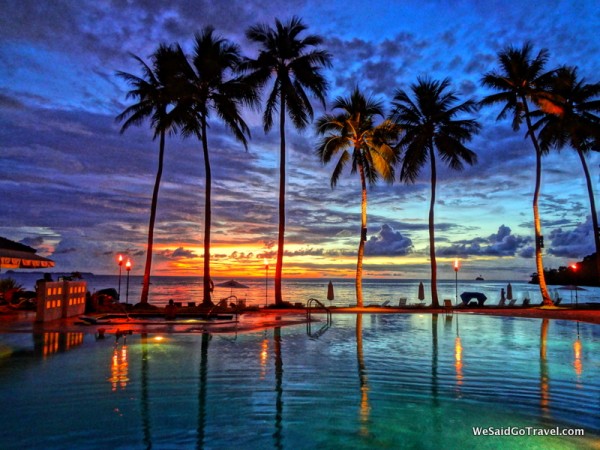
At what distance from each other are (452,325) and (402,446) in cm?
1513

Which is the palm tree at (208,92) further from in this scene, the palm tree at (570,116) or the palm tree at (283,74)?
the palm tree at (570,116)

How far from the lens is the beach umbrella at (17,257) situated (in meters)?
17.9

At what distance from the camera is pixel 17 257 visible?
60.6 ft

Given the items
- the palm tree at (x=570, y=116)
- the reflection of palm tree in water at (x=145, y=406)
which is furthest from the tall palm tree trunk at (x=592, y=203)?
the reflection of palm tree in water at (x=145, y=406)

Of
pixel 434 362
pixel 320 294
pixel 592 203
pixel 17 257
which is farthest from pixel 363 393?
pixel 320 294

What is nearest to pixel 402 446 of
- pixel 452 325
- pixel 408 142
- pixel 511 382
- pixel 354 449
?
pixel 354 449

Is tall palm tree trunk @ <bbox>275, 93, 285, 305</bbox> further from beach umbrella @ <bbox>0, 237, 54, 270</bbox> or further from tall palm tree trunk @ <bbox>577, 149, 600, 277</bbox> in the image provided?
tall palm tree trunk @ <bbox>577, 149, 600, 277</bbox>

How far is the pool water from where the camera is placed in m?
6.74

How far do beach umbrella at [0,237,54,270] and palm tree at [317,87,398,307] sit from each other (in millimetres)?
17255

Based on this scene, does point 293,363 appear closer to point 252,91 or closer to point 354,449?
point 354,449

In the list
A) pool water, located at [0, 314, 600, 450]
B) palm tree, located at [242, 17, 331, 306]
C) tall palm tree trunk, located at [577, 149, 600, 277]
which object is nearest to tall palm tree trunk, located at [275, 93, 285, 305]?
palm tree, located at [242, 17, 331, 306]

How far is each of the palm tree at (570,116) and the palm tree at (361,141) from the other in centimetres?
1010

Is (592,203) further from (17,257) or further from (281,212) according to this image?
(17,257)

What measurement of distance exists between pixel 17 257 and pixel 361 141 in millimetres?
19849
